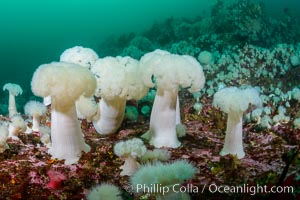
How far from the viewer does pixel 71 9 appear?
100m

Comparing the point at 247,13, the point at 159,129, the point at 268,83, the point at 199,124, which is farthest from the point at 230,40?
the point at 159,129

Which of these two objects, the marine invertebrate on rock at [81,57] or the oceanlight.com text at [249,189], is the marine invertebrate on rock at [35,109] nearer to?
the marine invertebrate on rock at [81,57]

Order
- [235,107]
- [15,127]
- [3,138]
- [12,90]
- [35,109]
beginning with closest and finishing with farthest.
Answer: [235,107]
[3,138]
[15,127]
[35,109]
[12,90]

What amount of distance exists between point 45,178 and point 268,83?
719cm

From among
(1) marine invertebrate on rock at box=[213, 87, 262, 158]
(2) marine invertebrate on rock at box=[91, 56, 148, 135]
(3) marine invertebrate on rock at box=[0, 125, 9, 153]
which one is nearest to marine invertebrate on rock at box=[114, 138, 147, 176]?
(2) marine invertebrate on rock at box=[91, 56, 148, 135]

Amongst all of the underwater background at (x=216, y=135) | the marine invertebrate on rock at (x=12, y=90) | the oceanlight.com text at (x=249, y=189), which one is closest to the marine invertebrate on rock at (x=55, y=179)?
the underwater background at (x=216, y=135)

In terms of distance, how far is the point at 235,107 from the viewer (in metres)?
4.54

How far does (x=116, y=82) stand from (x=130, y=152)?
1.31 metres

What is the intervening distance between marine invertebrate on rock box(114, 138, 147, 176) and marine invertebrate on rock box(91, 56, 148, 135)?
112 cm

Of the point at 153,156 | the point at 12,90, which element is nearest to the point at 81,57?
the point at 12,90

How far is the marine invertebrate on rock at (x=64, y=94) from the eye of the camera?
422 cm

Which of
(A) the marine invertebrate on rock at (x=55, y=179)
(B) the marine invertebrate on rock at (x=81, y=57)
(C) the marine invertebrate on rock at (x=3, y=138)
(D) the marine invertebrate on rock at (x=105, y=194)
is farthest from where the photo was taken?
(B) the marine invertebrate on rock at (x=81, y=57)

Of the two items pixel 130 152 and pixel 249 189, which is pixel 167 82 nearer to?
pixel 130 152

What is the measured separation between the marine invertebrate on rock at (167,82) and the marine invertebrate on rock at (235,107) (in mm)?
496
